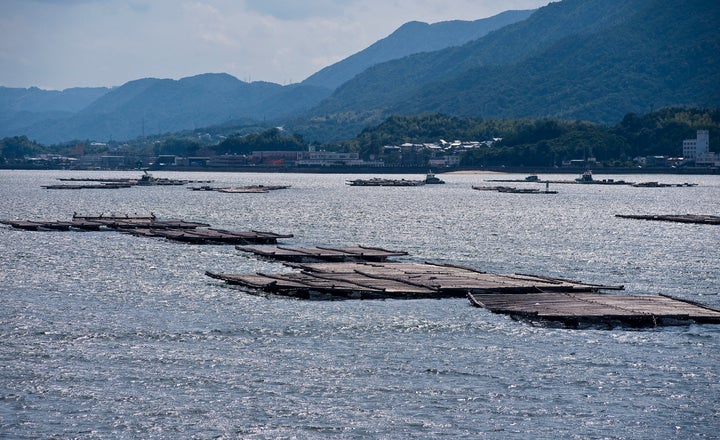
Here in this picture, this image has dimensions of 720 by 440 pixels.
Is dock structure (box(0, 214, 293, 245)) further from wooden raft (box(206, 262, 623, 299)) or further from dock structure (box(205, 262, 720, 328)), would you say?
wooden raft (box(206, 262, 623, 299))

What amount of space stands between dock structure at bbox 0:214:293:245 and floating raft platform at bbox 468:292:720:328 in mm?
41830

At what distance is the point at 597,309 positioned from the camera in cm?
5506

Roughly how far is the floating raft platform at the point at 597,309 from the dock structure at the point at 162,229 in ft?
137

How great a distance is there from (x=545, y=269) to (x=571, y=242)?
95.3 ft

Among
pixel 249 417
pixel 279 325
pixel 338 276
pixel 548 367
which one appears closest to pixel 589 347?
pixel 548 367

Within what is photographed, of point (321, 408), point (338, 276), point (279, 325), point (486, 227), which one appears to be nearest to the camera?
point (321, 408)

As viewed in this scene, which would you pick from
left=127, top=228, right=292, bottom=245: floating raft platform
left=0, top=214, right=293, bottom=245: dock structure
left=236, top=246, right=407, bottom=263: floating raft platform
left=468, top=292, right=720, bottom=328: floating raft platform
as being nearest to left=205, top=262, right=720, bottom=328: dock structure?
left=468, top=292, right=720, bottom=328: floating raft platform

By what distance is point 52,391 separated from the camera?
39.5 metres

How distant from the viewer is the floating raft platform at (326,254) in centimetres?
8012

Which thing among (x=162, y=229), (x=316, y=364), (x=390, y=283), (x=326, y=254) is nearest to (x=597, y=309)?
(x=390, y=283)

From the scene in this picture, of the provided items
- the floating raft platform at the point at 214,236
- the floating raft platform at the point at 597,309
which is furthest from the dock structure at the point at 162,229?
the floating raft platform at the point at 597,309

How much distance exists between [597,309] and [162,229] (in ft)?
214

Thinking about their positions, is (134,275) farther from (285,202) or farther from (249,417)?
(285,202)

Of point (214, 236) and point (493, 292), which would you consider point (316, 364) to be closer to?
point (493, 292)
